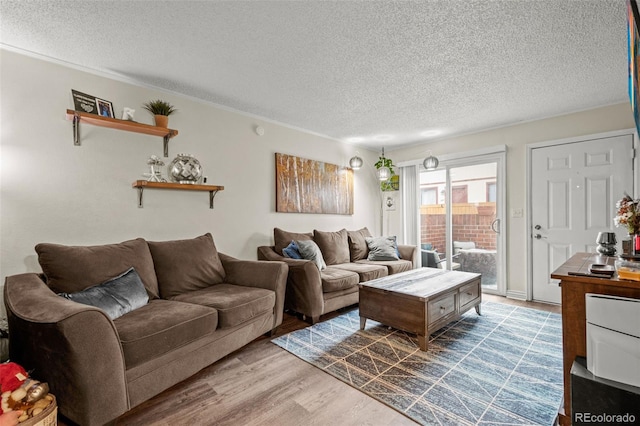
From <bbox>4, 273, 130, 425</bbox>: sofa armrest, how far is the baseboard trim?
440 cm

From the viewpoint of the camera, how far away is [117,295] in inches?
74.9

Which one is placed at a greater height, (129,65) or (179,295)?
(129,65)

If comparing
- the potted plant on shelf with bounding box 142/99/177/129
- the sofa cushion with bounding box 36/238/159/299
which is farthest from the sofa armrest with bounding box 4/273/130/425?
the potted plant on shelf with bounding box 142/99/177/129

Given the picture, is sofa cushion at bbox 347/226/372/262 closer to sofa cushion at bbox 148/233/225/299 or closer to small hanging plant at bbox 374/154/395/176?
small hanging plant at bbox 374/154/395/176

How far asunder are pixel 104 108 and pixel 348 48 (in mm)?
2141

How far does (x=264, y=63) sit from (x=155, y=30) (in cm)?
79

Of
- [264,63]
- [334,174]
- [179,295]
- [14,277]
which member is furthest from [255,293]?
[334,174]

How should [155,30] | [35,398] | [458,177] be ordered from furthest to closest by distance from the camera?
[458,177], [155,30], [35,398]

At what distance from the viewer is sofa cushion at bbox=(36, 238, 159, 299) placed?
1943 mm

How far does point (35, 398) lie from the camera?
1.32 meters

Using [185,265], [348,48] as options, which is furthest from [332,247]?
[348,48]

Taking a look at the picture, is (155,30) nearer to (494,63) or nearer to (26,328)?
(26,328)

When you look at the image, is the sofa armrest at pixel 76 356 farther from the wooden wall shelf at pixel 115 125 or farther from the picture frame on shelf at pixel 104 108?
the picture frame on shelf at pixel 104 108

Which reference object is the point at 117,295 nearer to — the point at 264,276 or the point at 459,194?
the point at 264,276
